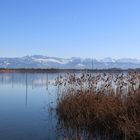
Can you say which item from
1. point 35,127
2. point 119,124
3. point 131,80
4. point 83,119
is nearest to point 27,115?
point 35,127

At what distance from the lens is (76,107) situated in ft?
45.4

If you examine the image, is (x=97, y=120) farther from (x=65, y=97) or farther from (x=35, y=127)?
(x=65, y=97)

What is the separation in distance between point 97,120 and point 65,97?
369 cm

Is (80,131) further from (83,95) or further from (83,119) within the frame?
(83,95)

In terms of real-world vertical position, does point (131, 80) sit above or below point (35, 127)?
above

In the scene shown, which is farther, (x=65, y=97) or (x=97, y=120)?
(x=65, y=97)

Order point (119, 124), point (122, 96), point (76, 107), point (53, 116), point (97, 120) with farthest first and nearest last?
point (53, 116)
point (76, 107)
point (122, 96)
point (97, 120)
point (119, 124)

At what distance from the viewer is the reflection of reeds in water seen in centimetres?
1043

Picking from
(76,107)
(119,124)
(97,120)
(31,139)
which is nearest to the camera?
(119,124)

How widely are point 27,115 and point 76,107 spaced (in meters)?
2.99

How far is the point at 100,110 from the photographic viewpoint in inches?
473

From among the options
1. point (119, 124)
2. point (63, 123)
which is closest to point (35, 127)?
point (63, 123)

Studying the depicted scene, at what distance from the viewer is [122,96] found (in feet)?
41.9

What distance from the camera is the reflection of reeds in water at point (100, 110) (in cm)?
1043
